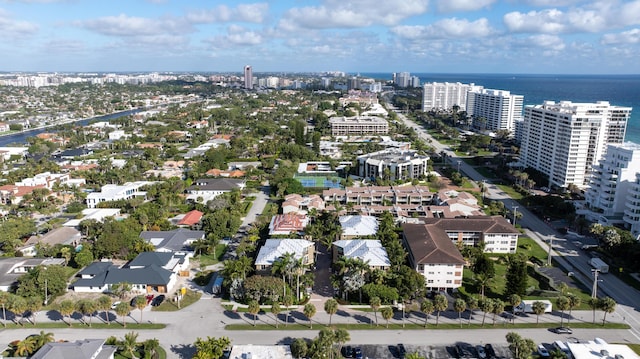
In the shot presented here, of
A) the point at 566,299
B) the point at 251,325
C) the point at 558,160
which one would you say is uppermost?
the point at 558,160

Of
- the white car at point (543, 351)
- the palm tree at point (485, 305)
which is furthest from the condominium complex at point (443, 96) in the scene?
the white car at point (543, 351)

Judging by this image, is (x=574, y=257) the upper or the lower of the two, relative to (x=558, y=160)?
lower

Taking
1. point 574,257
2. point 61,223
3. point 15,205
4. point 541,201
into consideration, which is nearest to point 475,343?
point 574,257

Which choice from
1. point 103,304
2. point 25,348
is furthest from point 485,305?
point 25,348

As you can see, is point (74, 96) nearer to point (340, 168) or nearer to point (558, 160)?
point (340, 168)

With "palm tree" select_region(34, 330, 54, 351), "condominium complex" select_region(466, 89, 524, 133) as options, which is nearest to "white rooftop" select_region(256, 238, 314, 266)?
"palm tree" select_region(34, 330, 54, 351)

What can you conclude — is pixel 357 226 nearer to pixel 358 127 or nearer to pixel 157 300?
pixel 157 300

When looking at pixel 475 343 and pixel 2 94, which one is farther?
pixel 2 94
